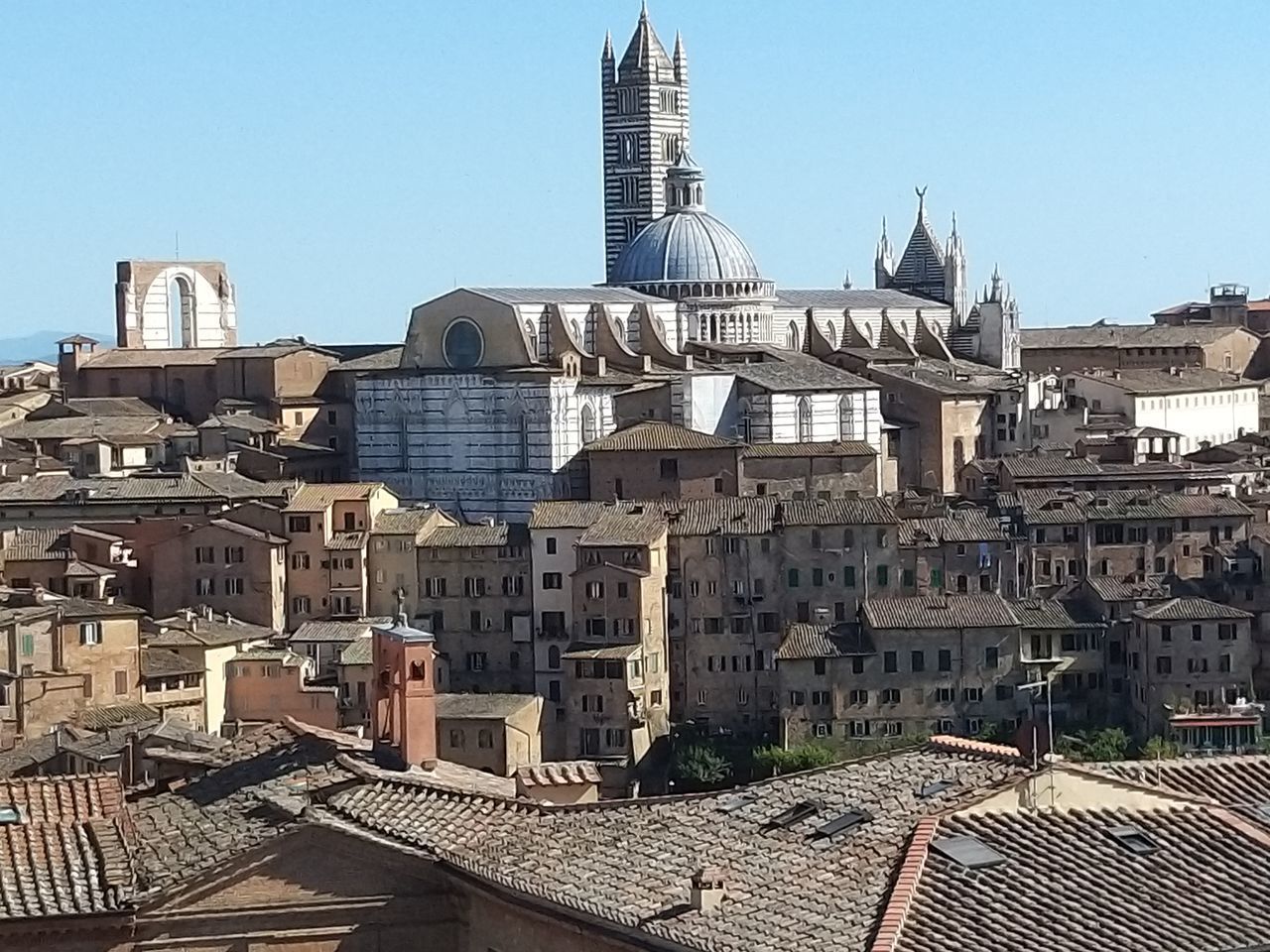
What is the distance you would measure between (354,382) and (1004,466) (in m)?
14.2

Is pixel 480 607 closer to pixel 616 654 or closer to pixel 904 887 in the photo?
pixel 616 654

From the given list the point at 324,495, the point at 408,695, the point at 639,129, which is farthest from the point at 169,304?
the point at 408,695

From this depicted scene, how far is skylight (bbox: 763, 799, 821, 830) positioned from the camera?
50.8 feet

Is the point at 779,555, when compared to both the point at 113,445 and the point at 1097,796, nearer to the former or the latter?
the point at 113,445

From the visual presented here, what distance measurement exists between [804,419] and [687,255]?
1181cm

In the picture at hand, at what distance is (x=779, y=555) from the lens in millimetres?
45969

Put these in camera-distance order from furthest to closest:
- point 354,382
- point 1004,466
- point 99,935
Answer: point 354,382, point 1004,466, point 99,935

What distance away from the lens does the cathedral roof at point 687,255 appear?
66.2 m

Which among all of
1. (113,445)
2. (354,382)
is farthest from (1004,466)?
(113,445)

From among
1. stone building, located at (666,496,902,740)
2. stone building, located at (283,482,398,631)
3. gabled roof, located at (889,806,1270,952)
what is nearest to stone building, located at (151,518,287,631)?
stone building, located at (283,482,398,631)

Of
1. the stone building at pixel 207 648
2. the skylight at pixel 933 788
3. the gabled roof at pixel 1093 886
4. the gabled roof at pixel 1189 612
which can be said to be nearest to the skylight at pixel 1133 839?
the gabled roof at pixel 1093 886

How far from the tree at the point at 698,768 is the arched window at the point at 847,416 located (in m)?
13.9

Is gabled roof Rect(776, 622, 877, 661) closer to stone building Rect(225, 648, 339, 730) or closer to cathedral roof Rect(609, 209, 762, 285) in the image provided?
stone building Rect(225, 648, 339, 730)

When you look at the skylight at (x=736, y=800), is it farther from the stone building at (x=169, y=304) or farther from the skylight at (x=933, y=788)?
the stone building at (x=169, y=304)
